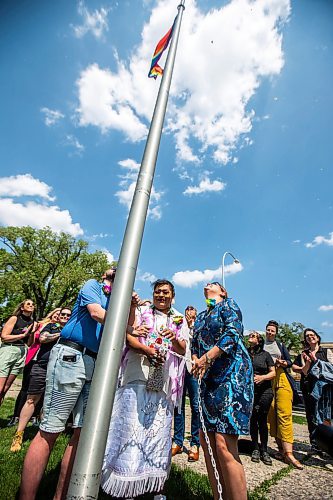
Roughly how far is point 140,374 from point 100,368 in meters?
0.98

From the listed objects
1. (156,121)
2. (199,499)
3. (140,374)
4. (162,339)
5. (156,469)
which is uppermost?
(156,121)

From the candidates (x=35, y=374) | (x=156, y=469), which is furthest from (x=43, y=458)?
(x=35, y=374)

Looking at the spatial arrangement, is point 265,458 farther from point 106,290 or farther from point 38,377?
point 106,290

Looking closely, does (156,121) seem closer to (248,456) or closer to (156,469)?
(156,469)

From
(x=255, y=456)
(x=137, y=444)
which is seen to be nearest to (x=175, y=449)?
(x=255, y=456)

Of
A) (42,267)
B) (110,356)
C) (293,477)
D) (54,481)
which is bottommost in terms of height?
(54,481)

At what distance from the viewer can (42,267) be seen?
32.5 meters

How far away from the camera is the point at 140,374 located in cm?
284

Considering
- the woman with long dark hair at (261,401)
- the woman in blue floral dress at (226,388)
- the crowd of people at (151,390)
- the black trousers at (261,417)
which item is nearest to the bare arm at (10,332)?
the crowd of people at (151,390)

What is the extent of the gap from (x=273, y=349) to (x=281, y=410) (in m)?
1.09

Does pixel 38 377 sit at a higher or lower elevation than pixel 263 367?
lower

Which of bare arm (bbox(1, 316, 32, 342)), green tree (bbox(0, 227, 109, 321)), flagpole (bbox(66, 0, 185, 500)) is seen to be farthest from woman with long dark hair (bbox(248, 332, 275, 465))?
green tree (bbox(0, 227, 109, 321))

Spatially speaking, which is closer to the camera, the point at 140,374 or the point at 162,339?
the point at 140,374

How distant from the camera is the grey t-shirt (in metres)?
5.66
